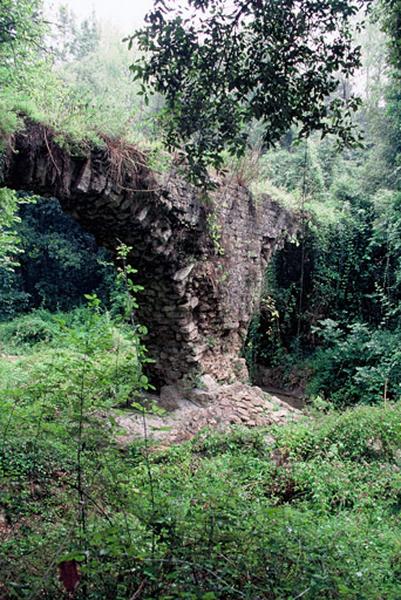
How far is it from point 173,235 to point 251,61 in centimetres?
347

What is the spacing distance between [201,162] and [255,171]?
507 cm

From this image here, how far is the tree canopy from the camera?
7.64 feet

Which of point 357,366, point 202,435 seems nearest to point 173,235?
point 202,435

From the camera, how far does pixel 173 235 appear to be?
584cm

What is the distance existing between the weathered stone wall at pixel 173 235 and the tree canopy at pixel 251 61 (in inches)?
87.1

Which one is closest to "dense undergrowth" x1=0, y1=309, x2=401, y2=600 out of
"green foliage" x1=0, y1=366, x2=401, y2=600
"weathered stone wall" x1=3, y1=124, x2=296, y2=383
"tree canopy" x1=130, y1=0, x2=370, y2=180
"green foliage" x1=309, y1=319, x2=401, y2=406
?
"green foliage" x1=0, y1=366, x2=401, y2=600

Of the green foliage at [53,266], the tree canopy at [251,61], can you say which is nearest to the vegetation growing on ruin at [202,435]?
the tree canopy at [251,61]

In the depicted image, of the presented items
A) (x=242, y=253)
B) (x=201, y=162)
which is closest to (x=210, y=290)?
(x=242, y=253)

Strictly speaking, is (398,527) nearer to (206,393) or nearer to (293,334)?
(206,393)

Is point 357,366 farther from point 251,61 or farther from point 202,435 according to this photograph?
point 251,61

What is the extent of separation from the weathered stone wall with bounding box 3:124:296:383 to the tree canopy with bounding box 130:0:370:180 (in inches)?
87.1

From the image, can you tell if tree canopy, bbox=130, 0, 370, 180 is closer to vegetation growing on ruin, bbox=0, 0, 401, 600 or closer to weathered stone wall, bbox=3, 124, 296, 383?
vegetation growing on ruin, bbox=0, 0, 401, 600

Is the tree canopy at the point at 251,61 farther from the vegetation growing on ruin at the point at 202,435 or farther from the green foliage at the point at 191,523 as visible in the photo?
the green foliage at the point at 191,523

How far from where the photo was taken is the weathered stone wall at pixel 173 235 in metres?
4.53
